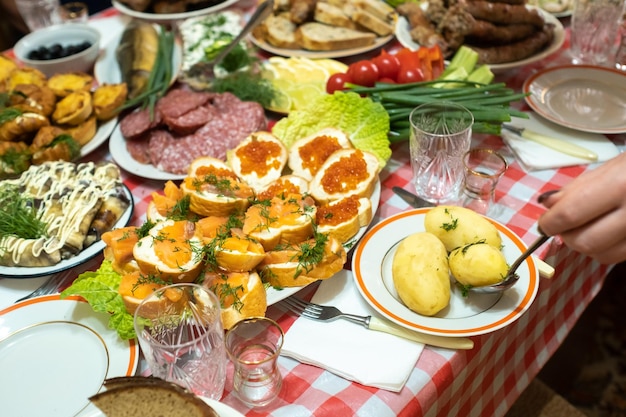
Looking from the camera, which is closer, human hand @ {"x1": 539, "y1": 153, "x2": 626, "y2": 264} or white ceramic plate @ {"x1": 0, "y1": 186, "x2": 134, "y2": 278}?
human hand @ {"x1": 539, "y1": 153, "x2": 626, "y2": 264}

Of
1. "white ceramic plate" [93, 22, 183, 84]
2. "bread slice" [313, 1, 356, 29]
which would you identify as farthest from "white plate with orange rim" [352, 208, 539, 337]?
"bread slice" [313, 1, 356, 29]

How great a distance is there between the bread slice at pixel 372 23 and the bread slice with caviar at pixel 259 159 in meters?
1.19

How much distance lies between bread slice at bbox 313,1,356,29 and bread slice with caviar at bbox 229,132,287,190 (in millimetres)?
1183

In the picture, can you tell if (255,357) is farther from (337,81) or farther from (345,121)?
(337,81)

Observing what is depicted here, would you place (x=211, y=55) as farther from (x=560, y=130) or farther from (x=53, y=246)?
(x=560, y=130)

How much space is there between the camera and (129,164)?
2189 millimetres

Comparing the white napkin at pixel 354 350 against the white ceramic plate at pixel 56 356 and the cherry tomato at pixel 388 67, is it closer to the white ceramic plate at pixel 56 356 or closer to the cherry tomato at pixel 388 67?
the white ceramic plate at pixel 56 356

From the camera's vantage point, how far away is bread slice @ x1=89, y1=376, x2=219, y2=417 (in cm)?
106

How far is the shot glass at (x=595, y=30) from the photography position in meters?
2.51

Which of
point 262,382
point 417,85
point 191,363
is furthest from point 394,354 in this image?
point 417,85

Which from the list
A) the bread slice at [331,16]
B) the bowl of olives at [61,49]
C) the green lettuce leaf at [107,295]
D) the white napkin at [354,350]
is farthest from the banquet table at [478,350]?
the bread slice at [331,16]

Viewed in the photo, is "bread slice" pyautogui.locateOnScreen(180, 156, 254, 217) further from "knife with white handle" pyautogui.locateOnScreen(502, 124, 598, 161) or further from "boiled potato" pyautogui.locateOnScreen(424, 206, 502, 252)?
"knife with white handle" pyautogui.locateOnScreen(502, 124, 598, 161)

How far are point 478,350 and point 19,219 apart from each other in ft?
4.72

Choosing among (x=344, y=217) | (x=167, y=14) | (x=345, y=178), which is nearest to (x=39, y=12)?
(x=167, y=14)
